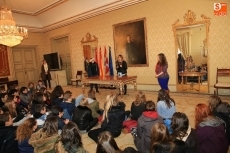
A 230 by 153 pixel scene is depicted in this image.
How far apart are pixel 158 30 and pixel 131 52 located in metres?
1.55

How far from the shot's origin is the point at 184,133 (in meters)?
1.97

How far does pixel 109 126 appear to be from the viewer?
10.6ft

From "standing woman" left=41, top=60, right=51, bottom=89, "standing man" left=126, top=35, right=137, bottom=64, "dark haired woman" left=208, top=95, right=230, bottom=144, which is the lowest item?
"dark haired woman" left=208, top=95, right=230, bottom=144

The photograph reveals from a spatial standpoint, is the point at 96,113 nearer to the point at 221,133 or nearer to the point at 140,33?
the point at 221,133

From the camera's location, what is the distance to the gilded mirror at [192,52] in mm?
6141

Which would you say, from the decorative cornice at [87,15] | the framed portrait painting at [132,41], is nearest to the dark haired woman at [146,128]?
the framed portrait painting at [132,41]

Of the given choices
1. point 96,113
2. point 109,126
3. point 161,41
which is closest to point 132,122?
point 109,126

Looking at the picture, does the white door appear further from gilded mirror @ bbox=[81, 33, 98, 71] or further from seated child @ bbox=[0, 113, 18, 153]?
seated child @ bbox=[0, 113, 18, 153]

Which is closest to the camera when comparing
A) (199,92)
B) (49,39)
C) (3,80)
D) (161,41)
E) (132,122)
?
(132,122)

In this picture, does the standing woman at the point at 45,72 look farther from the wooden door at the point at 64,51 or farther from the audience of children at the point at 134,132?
the audience of children at the point at 134,132

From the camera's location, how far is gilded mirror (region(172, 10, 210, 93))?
614 cm

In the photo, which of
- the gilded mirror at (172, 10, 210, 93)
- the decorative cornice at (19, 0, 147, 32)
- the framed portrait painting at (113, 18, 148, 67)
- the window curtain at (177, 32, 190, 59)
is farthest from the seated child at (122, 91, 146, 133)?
the decorative cornice at (19, 0, 147, 32)

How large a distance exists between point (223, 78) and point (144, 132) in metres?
4.67

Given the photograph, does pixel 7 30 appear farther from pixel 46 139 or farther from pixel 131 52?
pixel 46 139
